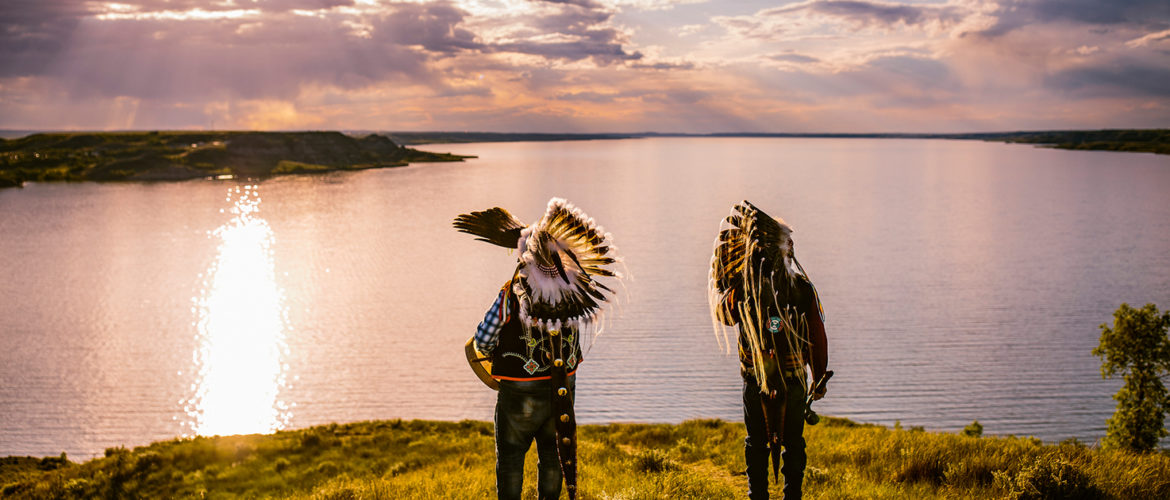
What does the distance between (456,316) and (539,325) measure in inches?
1488

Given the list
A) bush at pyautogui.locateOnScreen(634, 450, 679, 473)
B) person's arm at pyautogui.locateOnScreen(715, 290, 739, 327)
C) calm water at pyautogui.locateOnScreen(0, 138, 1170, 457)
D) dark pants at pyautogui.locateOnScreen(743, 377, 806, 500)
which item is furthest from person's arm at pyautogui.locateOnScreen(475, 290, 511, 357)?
calm water at pyautogui.locateOnScreen(0, 138, 1170, 457)

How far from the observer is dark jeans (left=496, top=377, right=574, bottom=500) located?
552 centimetres

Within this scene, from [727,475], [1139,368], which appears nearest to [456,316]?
[1139,368]

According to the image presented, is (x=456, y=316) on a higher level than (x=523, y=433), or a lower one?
lower

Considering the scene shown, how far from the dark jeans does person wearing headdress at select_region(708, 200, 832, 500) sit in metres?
1.80

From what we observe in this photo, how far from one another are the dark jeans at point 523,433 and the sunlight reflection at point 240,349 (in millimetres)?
26170

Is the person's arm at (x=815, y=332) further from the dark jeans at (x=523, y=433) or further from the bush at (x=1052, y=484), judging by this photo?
the bush at (x=1052, y=484)

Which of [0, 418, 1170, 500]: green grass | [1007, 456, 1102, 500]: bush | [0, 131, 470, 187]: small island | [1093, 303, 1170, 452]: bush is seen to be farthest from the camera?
[0, 131, 470, 187]: small island

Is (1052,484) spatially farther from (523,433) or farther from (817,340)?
(523,433)

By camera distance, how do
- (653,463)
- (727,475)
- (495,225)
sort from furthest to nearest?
(727,475), (653,463), (495,225)

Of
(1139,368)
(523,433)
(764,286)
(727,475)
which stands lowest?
(1139,368)

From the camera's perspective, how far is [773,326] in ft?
20.1

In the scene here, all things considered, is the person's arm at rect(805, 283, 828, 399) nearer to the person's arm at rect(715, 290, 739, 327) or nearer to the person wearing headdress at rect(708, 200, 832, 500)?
the person wearing headdress at rect(708, 200, 832, 500)

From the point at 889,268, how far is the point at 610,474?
162ft
